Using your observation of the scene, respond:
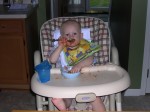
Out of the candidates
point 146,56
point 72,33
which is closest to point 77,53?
point 72,33

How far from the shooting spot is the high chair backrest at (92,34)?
6.36 feet

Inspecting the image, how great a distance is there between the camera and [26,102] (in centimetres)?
267

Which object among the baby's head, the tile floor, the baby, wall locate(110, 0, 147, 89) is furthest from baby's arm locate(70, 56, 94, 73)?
the tile floor

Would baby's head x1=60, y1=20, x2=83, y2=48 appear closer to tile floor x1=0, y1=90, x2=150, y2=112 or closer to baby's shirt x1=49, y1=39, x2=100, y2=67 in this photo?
baby's shirt x1=49, y1=39, x2=100, y2=67

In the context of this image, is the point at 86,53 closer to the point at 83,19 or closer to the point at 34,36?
the point at 83,19

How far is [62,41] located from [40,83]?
33cm

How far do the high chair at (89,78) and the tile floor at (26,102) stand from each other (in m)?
0.74

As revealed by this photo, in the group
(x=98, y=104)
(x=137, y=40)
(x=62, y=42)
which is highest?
(x=62, y=42)

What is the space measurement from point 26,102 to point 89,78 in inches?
46.7

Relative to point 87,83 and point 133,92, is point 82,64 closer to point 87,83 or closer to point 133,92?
point 87,83

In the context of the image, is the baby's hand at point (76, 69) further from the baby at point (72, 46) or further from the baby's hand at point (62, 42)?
the baby's hand at point (62, 42)

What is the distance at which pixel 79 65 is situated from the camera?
1767 mm

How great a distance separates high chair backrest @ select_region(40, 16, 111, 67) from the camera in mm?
1939

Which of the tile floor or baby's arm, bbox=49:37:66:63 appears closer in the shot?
baby's arm, bbox=49:37:66:63
